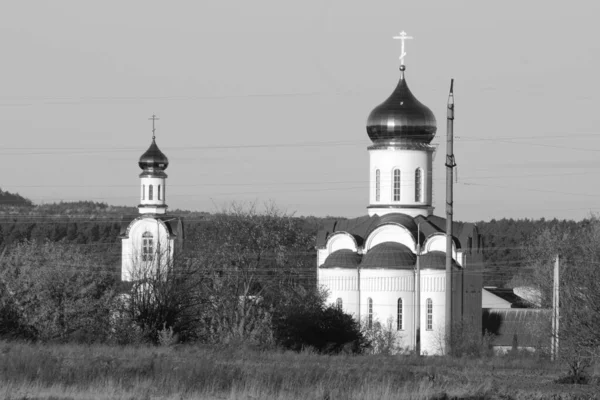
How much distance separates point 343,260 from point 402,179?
4493mm

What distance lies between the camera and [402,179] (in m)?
50.7

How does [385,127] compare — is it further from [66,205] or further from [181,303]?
[66,205]

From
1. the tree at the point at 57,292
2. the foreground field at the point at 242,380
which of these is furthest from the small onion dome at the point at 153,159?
the foreground field at the point at 242,380

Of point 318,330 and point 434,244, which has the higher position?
point 434,244

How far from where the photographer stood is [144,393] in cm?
1731

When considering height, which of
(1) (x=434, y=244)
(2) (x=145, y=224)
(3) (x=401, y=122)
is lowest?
(1) (x=434, y=244)

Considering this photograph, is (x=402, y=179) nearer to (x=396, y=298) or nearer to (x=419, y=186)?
(x=419, y=186)

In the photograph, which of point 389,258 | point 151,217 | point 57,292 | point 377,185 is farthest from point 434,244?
point 151,217

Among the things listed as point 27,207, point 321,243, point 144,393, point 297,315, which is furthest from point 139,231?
point 144,393

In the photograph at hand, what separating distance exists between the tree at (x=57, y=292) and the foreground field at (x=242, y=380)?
485 inches

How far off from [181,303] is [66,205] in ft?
247

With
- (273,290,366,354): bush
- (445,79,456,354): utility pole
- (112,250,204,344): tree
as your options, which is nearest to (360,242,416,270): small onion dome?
(273,290,366,354): bush

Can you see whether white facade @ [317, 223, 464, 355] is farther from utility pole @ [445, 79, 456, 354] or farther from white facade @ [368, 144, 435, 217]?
utility pole @ [445, 79, 456, 354]

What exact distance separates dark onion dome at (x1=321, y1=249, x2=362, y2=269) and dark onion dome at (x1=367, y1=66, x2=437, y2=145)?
Result: 4959 mm
